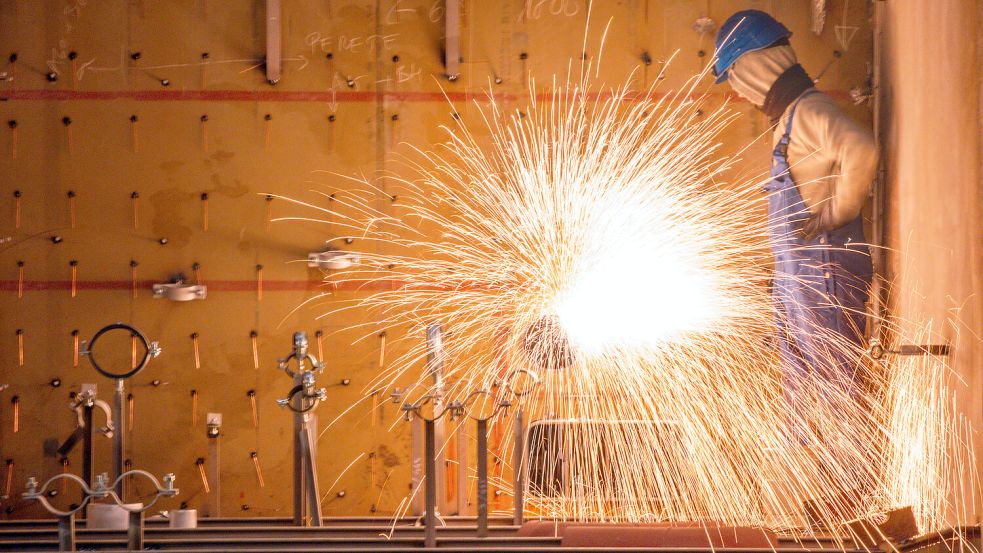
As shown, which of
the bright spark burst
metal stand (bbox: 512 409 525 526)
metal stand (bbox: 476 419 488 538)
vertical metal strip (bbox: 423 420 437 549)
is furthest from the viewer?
the bright spark burst

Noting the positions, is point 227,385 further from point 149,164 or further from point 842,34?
point 842,34

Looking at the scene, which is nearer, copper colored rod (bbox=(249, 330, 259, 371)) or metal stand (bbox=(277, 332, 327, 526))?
metal stand (bbox=(277, 332, 327, 526))

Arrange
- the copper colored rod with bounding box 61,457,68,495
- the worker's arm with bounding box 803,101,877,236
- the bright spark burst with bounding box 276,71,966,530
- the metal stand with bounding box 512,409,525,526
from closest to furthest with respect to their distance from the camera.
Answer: the metal stand with bounding box 512,409,525,526 → the bright spark burst with bounding box 276,71,966,530 → the worker's arm with bounding box 803,101,877,236 → the copper colored rod with bounding box 61,457,68,495

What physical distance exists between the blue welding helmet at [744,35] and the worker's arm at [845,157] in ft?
1.63

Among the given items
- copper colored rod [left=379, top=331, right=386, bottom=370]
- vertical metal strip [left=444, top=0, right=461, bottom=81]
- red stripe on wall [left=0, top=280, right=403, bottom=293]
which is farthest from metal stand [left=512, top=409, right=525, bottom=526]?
vertical metal strip [left=444, top=0, right=461, bottom=81]

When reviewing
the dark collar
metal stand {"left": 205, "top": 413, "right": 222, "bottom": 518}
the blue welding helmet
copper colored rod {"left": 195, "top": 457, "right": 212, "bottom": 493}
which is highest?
the blue welding helmet

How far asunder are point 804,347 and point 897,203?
0.97m

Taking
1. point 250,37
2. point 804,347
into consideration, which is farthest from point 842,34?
point 250,37

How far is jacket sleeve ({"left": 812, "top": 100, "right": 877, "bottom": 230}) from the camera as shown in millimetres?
4957

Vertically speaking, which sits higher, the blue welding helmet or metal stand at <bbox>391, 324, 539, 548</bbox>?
the blue welding helmet

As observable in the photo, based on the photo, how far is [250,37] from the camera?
5160 mm

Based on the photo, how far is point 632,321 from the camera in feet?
13.9

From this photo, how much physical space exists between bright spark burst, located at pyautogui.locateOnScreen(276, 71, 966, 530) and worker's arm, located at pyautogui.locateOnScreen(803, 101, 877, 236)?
0.44 meters

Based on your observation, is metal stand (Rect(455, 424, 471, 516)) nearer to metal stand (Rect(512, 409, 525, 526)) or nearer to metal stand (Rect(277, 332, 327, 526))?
metal stand (Rect(512, 409, 525, 526))
